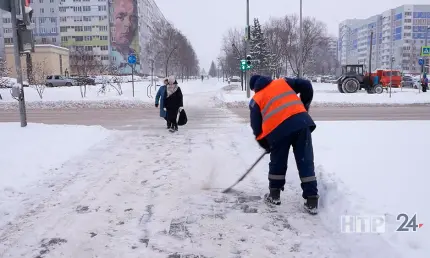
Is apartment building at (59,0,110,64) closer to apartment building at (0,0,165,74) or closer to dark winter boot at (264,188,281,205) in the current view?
apartment building at (0,0,165,74)

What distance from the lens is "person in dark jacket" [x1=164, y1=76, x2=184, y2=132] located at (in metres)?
10.9

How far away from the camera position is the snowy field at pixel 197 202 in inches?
140

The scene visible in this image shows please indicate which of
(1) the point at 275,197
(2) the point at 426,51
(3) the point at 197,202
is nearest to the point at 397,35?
(2) the point at 426,51

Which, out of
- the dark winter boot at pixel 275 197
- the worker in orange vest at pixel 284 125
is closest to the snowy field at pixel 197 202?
the dark winter boot at pixel 275 197

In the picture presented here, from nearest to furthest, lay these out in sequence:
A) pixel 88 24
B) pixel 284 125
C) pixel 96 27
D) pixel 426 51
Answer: pixel 284 125, pixel 426 51, pixel 96 27, pixel 88 24

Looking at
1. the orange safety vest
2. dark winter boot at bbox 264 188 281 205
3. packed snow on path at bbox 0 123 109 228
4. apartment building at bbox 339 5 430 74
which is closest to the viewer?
the orange safety vest

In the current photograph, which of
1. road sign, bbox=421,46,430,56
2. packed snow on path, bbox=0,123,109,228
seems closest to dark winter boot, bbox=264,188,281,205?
packed snow on path, bbox=0,123,109,228

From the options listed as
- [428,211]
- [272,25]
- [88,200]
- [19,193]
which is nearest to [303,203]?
[428,211]

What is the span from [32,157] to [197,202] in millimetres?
3849

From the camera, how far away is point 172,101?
10984mm

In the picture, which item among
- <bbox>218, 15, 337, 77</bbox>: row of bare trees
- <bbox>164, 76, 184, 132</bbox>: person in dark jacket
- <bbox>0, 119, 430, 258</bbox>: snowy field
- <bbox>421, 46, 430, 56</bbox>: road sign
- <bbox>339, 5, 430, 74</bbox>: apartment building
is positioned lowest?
<bbox>0, 119, 430, 258</bbox>: snowy field

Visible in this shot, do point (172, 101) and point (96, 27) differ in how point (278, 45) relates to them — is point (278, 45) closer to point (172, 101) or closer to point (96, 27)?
point (172, 101)

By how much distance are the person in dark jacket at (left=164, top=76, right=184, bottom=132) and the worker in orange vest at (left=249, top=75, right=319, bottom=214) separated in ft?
21.1

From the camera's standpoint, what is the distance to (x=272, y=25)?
64.4 meters
